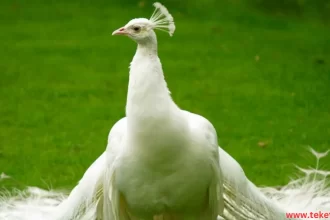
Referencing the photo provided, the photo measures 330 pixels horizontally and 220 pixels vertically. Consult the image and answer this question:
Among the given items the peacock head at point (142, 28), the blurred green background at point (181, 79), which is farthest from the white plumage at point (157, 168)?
the blurred green background at point (181, 79)

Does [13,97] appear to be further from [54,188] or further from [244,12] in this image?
[244,12]

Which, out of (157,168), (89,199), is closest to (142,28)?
(157,168)

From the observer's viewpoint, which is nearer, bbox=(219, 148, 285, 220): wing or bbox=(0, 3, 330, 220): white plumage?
bbox=(0, 3, 330, 220): white plumage

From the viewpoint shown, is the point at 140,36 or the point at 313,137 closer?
the point at 140,36

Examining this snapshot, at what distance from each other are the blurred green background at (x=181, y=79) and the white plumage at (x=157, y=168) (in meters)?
1.54

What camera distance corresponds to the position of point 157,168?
3979 mm

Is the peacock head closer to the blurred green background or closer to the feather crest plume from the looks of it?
the feather crest plume

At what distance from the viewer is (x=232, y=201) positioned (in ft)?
15.4

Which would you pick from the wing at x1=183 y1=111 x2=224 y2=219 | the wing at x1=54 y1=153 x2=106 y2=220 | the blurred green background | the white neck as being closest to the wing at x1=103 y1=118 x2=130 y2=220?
the wing at x1=54 y1=153 x2=106 y2=220

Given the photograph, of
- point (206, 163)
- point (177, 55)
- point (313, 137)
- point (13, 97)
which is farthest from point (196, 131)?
point (177, 55)

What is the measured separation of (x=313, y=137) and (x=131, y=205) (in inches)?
152

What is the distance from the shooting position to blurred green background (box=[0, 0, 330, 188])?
23.5ft

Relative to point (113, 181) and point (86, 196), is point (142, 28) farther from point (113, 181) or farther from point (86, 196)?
point (86, 196)

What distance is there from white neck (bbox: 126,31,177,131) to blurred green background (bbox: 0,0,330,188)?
2353 millimetres
